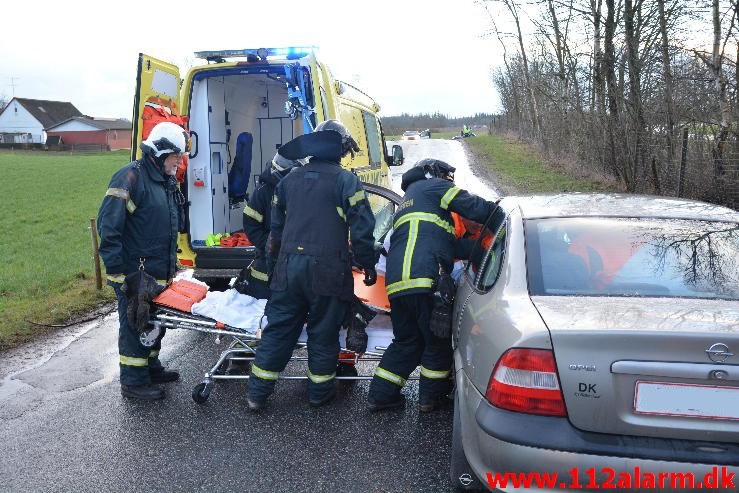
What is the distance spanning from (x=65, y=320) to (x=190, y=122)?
260 cm

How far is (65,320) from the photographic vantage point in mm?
7066

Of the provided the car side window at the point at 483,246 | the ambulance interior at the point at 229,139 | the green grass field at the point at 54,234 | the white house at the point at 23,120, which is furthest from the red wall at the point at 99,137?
the car side window at the point at 483,246

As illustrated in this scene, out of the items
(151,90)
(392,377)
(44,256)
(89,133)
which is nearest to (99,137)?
(89,133)

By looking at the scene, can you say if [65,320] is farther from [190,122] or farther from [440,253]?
[440,253]

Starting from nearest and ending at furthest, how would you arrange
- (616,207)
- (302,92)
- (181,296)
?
1. (616,207)
2. (181,296)
3. (302,92)

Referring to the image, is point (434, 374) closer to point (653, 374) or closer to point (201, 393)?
point (201, 393)

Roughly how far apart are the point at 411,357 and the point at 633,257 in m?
1.76

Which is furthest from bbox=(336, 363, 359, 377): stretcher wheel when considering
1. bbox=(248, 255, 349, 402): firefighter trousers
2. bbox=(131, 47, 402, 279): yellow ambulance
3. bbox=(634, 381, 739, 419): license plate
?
bbox=(634, 381, 739, 419): license plate

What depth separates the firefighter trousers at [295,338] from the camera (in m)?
4.42

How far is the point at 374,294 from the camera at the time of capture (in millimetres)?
4898

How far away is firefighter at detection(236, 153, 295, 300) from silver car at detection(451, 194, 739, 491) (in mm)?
2350

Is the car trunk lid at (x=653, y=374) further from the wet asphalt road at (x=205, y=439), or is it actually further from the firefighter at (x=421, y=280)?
the firefighter at (x=421, y=280)

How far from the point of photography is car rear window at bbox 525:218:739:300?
2893 mm

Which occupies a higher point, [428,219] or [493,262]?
[428,219]
